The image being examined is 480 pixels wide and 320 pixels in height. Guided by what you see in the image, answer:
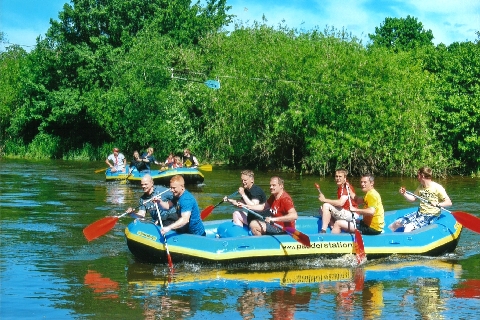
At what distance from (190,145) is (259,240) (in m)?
27.2

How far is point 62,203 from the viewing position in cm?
1892

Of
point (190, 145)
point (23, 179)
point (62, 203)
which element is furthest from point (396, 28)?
point (62, 203)

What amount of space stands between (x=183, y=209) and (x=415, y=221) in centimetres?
442

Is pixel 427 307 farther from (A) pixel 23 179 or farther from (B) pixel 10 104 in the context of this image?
(B) pixel 10 104

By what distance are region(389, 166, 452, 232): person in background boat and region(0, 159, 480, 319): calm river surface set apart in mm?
800

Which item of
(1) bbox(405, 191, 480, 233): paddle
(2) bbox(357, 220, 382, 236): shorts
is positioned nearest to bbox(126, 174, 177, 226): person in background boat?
(2) bbox(357, 220, 382, 236): shorts

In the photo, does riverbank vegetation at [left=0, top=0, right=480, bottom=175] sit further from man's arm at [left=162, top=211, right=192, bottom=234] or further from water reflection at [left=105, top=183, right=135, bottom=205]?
man's arm at [left=162, top=211, right=192, bottom=234]

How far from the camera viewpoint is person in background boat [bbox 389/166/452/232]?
12695 mm

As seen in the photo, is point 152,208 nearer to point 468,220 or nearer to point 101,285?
point 101,285

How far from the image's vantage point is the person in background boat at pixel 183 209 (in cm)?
1094

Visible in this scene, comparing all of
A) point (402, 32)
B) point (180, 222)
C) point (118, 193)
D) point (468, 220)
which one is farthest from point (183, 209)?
point (402, 32)

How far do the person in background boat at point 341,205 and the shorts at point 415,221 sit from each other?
45.2 inches

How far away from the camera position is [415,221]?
1304 cm

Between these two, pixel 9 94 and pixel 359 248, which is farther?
pixel 9 94
